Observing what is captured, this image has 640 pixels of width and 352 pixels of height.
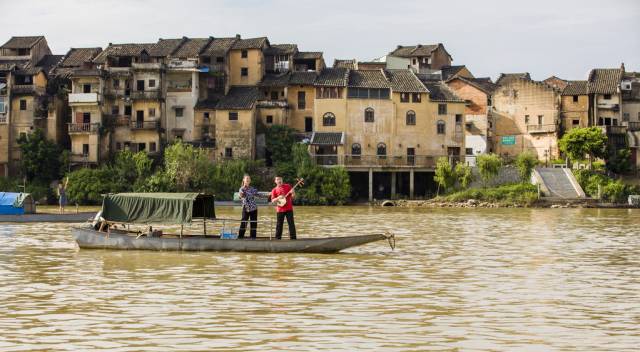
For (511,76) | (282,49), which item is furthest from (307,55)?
(511,76)

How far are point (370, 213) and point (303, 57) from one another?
24.1m

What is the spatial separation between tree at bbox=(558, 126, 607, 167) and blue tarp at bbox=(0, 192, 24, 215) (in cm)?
4054

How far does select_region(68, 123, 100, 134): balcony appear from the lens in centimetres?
6438

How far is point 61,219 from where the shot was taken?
125ft

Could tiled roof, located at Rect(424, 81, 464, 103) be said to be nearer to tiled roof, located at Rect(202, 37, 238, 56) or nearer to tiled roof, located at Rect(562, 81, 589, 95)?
tiled roof, located at Rect(562, 81, 589, 95)

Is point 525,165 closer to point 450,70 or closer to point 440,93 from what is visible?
point 440,93

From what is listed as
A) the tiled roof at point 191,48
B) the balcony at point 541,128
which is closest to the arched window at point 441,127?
the balcony at point 541,128

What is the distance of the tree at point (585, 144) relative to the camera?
6531cm

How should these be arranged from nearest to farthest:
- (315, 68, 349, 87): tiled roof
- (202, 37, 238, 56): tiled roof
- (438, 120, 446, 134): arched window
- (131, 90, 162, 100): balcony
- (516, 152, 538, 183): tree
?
(516, 152, 538, 183): tree < (131, 90, 162, 100): balcony < (315, 68, 349, 87): tiled roof < (438, 120, 446, 134): arched window < (202, 37, 238, 56): tiled roof

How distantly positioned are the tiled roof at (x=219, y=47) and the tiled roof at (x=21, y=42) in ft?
47.4

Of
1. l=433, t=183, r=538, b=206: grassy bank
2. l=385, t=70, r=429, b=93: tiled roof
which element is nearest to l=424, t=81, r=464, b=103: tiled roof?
l=385, t=70, r=429, b=93: tiled roof

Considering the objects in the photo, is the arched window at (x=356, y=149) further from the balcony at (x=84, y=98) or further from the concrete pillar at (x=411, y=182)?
the balcony at (x=84, y=98)

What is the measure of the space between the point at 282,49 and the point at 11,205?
1441 inches

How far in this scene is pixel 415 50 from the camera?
8581 centimetres
